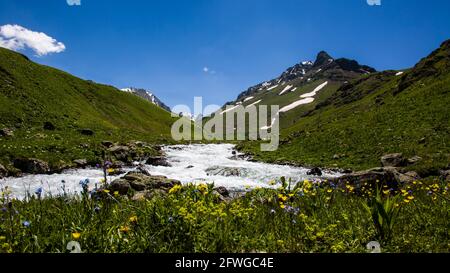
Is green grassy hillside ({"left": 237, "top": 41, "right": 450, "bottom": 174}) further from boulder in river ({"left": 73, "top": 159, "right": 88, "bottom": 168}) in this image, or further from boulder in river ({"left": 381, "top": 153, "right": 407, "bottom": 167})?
boulder in river ({"left": 73, "top": 159, "right": 88, "bottom": 168})

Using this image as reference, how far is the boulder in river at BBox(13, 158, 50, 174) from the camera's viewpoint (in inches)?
770

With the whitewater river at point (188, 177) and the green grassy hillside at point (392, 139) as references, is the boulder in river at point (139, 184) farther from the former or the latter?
the green grassy hillside at point (392, 139)

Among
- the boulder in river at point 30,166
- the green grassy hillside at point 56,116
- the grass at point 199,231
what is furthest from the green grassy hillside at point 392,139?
the boulder in river at point 30,166

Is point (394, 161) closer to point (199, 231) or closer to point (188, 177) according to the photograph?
point (188, 177)

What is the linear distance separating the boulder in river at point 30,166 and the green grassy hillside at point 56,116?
654mm

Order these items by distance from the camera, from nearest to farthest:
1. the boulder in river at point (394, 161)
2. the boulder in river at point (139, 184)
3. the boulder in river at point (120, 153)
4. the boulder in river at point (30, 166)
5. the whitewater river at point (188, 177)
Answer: the boulder in river at point (139, 184)
the whitewater river at point (188, 177)
the boulder in river at point (30, 166)
the boulder in river at point (394, 161)
the boulder in river at point (120, 153)

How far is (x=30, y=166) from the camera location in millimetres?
19734

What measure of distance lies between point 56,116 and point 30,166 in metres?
24.5

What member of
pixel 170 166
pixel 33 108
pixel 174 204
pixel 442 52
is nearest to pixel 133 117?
pixel 33 108

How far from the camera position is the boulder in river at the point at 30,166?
19547mm

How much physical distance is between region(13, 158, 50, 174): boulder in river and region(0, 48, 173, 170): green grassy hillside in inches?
25.7

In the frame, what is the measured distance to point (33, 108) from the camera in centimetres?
4069

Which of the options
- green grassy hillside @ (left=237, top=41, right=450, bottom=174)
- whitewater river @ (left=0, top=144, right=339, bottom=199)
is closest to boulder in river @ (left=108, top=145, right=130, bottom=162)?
whitewater river @ (left=0, top=144, right=339, bottom=199)

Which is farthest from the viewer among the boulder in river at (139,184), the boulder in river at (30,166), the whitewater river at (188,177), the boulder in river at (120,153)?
the boulder in river at (120,153)
